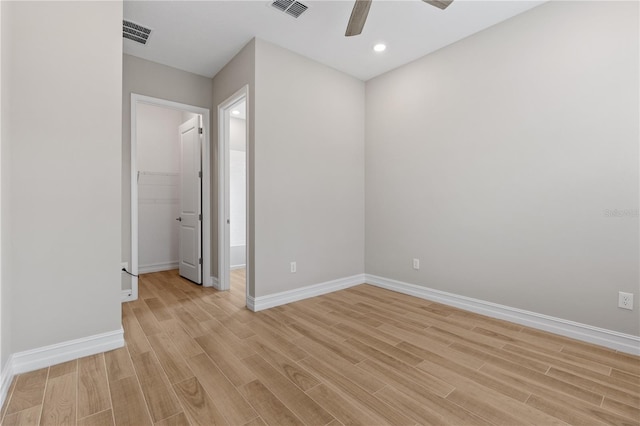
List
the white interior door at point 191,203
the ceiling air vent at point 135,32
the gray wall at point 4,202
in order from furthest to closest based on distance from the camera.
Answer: the white interior door at point 191,203 < the ceiling air vent at point 135,32 < the gray wall at point 4,202

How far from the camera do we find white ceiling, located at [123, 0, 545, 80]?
2557mm

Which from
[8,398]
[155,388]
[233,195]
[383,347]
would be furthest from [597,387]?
[233,195]

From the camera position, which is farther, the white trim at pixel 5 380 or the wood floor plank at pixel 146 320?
the wood floor plank at pixel 146 320

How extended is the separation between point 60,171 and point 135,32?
68.7 inches

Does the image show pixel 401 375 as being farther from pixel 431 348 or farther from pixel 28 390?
pixel 28 390

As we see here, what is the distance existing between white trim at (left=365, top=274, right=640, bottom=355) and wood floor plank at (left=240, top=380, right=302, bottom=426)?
88.3 inches

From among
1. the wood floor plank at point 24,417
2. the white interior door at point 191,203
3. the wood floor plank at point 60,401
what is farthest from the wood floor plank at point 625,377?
the white interior door at point 191,203

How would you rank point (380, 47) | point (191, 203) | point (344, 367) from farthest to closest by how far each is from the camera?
point (191, 203) → point (380, 47) → point (344, 367)

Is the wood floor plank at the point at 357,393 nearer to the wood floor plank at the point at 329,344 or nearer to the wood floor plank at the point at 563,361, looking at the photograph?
the wood floor plank at the point at 329,344

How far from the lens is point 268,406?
1.57m

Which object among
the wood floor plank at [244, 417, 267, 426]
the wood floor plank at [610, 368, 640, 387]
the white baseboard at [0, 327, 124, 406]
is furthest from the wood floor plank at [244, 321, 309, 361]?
the wood floor plank at [610, 368, 640, 387]

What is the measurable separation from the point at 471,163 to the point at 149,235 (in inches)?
188

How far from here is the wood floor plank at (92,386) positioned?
156 centimetres

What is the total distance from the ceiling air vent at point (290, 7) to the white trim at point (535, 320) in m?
3.09
